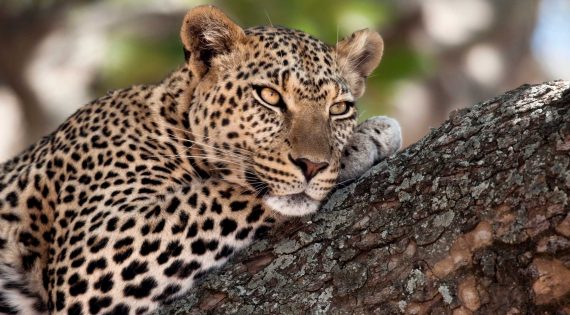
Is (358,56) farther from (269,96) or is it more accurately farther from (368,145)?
(269,96)

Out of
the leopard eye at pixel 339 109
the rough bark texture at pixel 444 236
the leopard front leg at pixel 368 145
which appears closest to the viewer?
the rough bark texture at pixel 444 236

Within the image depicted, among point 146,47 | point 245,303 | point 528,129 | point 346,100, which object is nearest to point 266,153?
point 346,100

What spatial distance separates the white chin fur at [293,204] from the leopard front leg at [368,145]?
56 centimetres

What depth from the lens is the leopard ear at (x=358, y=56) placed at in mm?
6715

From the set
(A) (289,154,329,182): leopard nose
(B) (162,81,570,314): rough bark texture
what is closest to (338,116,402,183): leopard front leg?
(A) (289,154,329,182): leopard nose

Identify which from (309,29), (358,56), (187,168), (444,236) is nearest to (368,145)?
(358,56)

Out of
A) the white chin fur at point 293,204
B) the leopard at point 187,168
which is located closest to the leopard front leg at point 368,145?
the leopard at point 187,168

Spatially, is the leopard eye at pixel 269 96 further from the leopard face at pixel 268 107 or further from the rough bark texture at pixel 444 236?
the rough bark texture at pixel 444 236

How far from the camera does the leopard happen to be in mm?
5363

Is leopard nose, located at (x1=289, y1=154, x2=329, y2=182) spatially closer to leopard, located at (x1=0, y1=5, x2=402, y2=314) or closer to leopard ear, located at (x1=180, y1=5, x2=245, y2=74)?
leopard, located at (x1=0, y1=5, x2=402, y2=314)

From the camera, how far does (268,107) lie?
6.03 metres

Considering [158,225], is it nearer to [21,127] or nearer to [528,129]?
[528,129]

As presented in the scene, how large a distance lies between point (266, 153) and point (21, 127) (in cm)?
1132

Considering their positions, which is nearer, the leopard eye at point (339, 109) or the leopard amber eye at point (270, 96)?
the leopard amber eye at point (270, 96)
